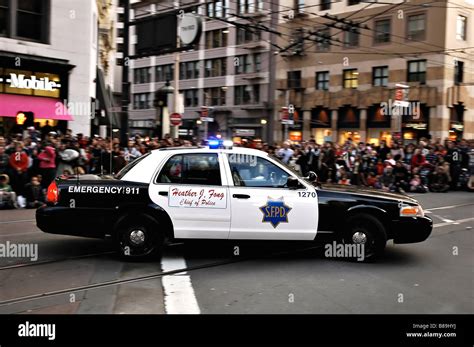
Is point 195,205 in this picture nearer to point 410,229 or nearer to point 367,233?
point 367,233

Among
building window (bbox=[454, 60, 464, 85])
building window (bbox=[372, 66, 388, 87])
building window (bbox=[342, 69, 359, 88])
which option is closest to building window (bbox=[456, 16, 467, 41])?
building window (bbox=[454, 60, 464, 85])

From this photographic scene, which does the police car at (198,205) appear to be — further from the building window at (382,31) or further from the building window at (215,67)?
the building window at (215,67)

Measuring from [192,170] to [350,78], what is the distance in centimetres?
3293

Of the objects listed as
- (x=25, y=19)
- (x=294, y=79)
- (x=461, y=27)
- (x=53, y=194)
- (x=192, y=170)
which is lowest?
(x=53, y=194)

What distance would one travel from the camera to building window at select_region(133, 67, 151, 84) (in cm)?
6011

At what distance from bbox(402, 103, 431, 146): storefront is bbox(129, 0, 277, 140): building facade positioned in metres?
13.2

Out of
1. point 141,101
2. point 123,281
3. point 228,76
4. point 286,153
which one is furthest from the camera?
point 141,101

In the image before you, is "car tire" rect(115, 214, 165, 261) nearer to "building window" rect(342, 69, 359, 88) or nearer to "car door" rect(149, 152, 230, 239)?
"car door" rect(149, 152, 230, 239)

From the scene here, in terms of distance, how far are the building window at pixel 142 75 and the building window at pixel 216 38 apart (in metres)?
11.5

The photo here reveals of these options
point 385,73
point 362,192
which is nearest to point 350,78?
point 385,73

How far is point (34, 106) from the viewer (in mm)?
19578

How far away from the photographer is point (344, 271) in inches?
272

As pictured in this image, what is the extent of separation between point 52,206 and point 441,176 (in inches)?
603
